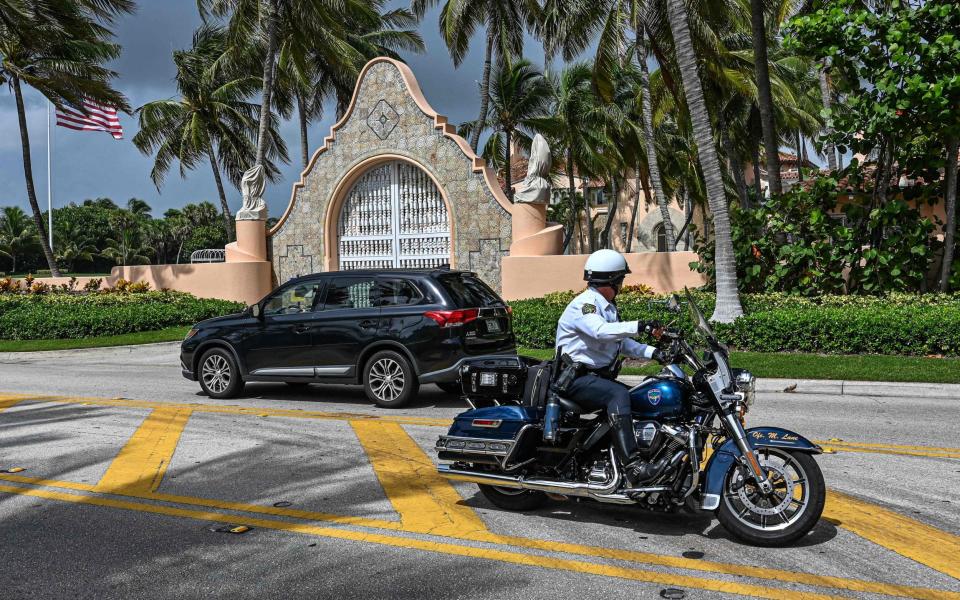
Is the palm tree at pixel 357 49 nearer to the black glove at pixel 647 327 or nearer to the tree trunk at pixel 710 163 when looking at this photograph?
the tree trunk at pixel 710 163

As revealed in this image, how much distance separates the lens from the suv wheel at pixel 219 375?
11.4 m

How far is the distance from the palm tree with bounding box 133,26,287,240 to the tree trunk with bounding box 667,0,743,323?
24810 millimetres

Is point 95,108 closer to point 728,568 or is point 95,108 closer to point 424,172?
point 424,172

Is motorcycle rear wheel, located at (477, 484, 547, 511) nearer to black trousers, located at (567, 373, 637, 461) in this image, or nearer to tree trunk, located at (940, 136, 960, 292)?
black trousers, located at (567, 373, 637, 461)

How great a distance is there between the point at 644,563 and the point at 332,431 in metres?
4.73

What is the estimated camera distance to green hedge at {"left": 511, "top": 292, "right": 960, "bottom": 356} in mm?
13133

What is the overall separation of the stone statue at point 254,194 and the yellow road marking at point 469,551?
1878 cm

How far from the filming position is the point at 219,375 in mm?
11531

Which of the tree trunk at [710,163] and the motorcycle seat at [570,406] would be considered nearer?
the motorcycle seat at [570,406]

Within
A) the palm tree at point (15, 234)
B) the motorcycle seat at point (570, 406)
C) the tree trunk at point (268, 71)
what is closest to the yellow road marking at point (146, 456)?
the motorcycle seat at point (570, 406)

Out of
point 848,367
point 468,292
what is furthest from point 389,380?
point 848,367

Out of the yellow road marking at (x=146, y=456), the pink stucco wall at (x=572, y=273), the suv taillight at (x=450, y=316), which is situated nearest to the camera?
the yellow road marking at (x=146, y=456)

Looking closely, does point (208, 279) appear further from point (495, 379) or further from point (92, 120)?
point (495, 379)

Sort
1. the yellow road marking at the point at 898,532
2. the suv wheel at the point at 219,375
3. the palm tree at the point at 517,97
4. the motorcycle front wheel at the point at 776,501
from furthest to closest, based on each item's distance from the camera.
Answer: the palm tree at the point at 517,97 < the suv wheel at the point at 219,375 < the motorcycle front wheel at the point at 776,501 < the yellow road marking at the point at 898,532
